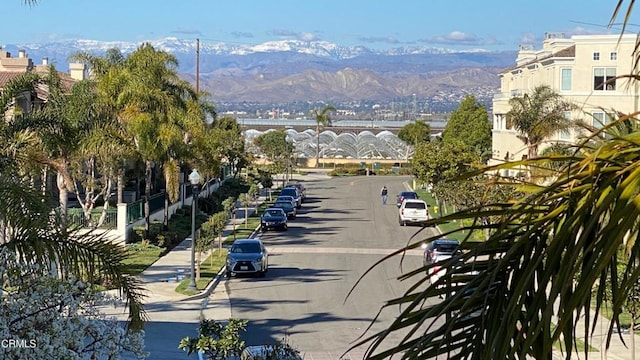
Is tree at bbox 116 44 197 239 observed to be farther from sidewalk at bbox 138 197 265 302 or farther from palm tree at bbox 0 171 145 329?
palm tree at bbox 0 171 145 329

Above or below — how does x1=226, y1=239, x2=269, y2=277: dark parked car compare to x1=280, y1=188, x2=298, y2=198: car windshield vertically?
below

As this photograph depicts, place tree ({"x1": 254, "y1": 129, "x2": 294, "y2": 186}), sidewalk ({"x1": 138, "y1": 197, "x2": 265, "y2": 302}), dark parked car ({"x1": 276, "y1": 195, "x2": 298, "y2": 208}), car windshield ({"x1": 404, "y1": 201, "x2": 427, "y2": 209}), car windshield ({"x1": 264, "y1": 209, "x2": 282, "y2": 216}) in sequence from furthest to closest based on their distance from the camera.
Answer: tree ({"x1": 254, "y1": 129, "x2": 294, "y2": 186})
dark parked car ({"x1": 276, "y1": 195, "x2": 298, "y2": 208})
car windshield ({"x1": 404, "y1": 201, "x2": 427, "y2": 209})
car windshield ({"x1": 264, "y1": 209, "x2": 282, "y2": 216})
sidewalk ({"x1": 138, "y1": 197, "x2": 265, "y2": 302})

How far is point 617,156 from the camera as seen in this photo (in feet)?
8.00

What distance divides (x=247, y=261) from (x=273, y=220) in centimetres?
1405

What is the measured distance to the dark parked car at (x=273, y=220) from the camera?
4294 centimetres

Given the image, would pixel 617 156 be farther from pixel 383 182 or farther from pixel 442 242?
pixel 383 182

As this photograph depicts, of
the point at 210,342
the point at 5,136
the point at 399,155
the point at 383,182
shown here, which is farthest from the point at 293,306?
the point at 399,155

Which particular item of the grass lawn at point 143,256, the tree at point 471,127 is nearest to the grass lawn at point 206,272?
the grass lawn at point 143,256

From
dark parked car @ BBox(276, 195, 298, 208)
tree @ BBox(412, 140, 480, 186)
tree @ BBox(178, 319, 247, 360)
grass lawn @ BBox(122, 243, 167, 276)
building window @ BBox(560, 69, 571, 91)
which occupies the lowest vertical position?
grass lawn @ BBox(122, 243, 167, 276)

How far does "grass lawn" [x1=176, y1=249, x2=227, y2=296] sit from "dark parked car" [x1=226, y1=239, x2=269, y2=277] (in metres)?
0.75

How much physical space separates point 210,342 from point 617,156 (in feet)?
35.3

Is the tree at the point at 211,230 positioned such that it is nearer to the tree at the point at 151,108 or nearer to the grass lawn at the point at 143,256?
the grass lawn at the point at 143,256
